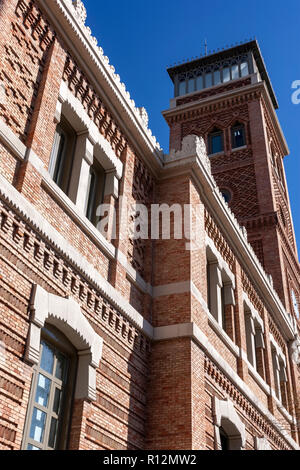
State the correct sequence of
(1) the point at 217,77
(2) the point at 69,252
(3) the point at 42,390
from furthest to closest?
(1) the point at 217,77
(2) the point at 69,252
(3) the point at 42,390

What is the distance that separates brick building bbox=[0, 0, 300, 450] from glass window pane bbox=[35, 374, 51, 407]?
3 cm

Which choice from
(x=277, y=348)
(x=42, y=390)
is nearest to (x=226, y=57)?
(x=277, y=348)

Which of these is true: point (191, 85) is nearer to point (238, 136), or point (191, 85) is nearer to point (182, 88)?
point (182, 88)

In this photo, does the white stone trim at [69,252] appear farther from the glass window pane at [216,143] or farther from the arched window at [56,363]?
the glass window pane at [216,143]

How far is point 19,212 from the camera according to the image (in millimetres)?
8859

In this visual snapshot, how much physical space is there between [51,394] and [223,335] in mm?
6482

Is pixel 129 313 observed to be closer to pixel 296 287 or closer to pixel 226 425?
pixel 226 425

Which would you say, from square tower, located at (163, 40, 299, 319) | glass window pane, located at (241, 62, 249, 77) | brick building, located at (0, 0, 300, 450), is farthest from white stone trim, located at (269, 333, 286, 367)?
glass window pane, located at (241, 62, 249, 77)

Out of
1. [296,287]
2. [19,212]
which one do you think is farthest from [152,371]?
[296,287]

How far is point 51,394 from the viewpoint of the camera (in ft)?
30.3

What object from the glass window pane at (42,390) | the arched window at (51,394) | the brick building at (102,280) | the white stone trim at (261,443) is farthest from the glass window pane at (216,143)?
the glass window pane at (42,390)

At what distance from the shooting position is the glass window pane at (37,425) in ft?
28.2

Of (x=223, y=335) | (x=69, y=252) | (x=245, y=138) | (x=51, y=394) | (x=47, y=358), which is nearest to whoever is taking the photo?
(x=51, y=394)

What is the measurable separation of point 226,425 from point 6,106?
29.9 ft
